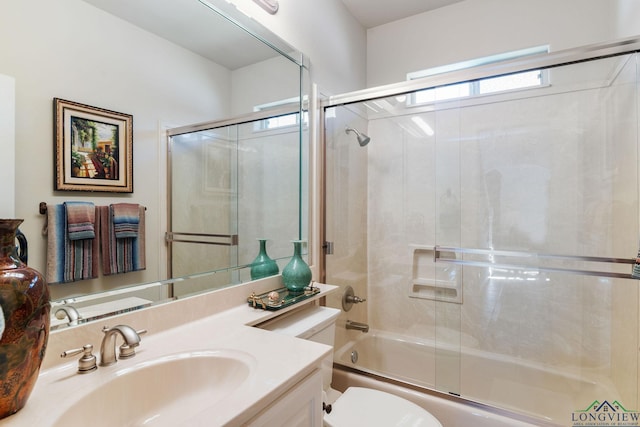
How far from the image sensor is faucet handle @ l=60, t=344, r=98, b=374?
741mm

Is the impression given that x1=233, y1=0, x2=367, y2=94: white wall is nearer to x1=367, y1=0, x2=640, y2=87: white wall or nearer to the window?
x1=367, y1=0, x2=640, y2=87: white wall

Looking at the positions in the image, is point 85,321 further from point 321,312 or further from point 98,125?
point 321,312

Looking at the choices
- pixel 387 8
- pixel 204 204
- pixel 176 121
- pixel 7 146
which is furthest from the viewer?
pixel 387 8

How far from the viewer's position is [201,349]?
2.88 feet

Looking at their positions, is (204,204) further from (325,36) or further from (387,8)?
(387,8)

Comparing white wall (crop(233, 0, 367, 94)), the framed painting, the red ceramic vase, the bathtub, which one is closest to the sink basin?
the red ceramic vase

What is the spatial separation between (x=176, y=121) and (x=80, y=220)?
17.4 inches

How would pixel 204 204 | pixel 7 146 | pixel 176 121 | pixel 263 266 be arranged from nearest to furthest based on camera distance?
pixel 7 146 → pixel 176 121 → pixel 204 204 → pixel 263 266

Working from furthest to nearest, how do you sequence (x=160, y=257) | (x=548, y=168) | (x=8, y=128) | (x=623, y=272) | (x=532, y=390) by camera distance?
(x=548, y=168), (x=532, y=390), (x=623, y=272), (x=160, y=257), (x=8, y=128)

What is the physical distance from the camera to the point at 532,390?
6.01 feet

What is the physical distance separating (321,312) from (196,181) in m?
0.79

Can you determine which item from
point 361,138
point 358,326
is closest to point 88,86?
point 361,138

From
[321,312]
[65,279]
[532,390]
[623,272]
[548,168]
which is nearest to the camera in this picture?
[65,279]

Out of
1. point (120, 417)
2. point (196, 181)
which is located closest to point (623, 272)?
point (196, 181)
